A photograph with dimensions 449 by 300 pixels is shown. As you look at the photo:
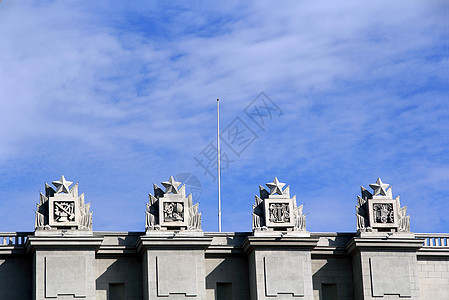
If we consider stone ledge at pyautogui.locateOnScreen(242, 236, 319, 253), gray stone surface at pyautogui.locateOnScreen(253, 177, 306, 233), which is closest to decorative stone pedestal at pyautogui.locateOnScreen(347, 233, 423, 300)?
stone ledge at pyautogui.locateOnScreen(242, 236, 319, 253)

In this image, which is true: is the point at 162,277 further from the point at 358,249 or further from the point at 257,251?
the point at 358,249

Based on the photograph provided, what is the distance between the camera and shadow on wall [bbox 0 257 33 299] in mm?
62438

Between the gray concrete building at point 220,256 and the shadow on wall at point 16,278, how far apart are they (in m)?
0.05

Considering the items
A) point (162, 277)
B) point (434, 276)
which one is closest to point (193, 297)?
point (162, 277)

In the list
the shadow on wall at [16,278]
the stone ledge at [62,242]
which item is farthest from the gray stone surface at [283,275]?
the shadow on wall at [16,278]

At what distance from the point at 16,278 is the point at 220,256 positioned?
34.3 ft

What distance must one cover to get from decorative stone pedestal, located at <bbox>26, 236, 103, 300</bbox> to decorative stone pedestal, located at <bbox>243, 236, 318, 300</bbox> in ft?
26.3

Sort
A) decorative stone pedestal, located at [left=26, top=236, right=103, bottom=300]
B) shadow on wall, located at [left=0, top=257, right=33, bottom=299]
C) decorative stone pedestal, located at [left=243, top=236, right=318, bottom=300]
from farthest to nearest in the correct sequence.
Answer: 1. decorative stone pedestal, located at [left=243, top=236, right=318, bottom=300]
2. shadow on wall, located at [left=0, top=257, right=33, bottom=299]
3. decorative stone pedestal, located at [left=26, top=236, right=103, bottom=300]

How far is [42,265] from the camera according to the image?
61.6m

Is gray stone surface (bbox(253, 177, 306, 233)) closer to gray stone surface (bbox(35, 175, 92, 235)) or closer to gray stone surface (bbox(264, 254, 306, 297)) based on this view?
gray stone surface (bbox(264, 254, 306, 297))

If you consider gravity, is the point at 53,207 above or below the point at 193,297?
above

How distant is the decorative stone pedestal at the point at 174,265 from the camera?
2447 inches

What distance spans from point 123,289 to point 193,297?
3.88 m

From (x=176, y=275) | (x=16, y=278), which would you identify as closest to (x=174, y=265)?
(x=176, y=275)
